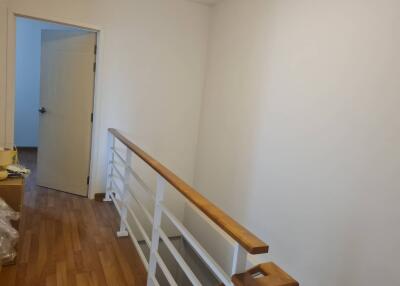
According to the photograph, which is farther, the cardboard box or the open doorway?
the open doorway

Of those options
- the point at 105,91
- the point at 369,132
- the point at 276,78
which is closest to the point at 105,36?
the point at 105,91

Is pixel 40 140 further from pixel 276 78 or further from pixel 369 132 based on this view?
pixel 369 132

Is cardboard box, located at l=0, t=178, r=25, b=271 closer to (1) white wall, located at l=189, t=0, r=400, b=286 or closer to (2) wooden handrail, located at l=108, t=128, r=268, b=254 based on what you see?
(2) wooden handrail, located at l=108, t=128, r=268, b=254

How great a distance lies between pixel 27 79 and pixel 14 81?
2.48m

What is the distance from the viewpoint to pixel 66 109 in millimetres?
3408

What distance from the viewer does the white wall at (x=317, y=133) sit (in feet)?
5.76

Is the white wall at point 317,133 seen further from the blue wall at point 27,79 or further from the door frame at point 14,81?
the blue wall at point 27,79

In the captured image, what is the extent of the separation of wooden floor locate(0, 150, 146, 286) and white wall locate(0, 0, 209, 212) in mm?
563

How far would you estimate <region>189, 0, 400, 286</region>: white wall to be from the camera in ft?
5.76

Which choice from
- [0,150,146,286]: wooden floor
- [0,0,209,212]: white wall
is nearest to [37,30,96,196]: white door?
[0,0,209,212]: white wall

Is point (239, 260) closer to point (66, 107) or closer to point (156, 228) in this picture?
point (156, 228)

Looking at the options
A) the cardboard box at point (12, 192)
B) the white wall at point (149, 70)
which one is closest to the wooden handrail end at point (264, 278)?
the cardboard box at point (12, 192)

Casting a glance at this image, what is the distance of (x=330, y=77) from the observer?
6.87 ft

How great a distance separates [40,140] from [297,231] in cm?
309
